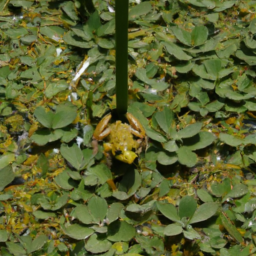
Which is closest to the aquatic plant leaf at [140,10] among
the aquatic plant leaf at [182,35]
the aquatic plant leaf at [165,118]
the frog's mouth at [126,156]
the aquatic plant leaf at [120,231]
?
the aquatic plant leaf at [182,35]

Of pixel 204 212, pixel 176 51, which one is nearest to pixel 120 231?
pixel 204 212

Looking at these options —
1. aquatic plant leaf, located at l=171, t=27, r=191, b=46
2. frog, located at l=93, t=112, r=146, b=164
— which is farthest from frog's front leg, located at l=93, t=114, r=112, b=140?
aquatic plant leaf, located at l=171, t=27, r=191, b=46

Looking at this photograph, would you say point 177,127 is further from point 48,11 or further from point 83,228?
point 48,11

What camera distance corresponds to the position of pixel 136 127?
175cm

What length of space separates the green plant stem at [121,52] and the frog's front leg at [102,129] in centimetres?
6

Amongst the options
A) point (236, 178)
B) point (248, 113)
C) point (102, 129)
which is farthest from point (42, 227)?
point (248, 113)

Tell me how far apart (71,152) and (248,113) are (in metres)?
0.80

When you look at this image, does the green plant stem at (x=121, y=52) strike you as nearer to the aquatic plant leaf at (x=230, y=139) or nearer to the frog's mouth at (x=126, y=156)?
the frog's mouth at (x=126, y=156)

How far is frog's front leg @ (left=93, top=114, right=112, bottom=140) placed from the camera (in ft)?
5.73

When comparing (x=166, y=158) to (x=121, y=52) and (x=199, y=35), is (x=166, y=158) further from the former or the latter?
(x=199, y=35)

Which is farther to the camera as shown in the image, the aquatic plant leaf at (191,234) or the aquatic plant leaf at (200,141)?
the aquatic plant leaf at (200,141)

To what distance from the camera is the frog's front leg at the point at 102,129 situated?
5.73 ft

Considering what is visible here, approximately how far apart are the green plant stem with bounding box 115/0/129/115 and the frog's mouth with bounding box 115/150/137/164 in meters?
0.22

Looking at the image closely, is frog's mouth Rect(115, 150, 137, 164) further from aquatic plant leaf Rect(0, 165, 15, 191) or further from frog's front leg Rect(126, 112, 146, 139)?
aquatic plant leaf Rect(0, 165, 15, 191)
